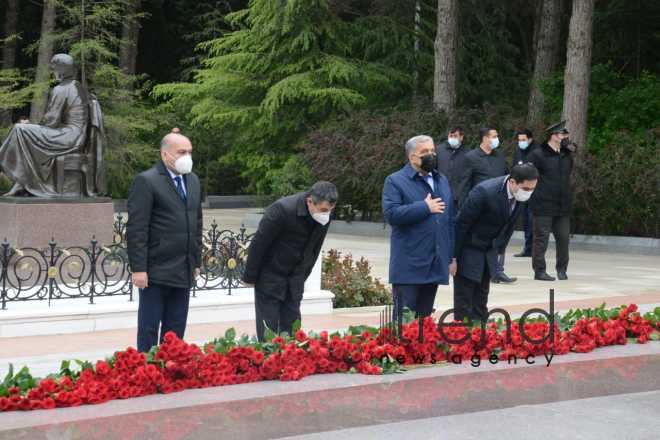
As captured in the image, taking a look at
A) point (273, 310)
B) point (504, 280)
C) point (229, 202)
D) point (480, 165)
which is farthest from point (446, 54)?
point (273, 310)

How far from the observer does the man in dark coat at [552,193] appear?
45.9ft

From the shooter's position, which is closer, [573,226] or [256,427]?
[256,427]

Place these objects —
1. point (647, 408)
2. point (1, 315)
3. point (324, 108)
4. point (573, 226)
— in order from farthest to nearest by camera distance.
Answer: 1. point (324, 108)
2. point (573, 226)
3. point (1, 315)
4. point (647, 408)

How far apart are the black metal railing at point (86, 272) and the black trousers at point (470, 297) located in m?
3.26

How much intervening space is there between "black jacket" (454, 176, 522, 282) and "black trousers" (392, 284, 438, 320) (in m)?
0.30

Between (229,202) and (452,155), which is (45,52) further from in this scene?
(452,155)

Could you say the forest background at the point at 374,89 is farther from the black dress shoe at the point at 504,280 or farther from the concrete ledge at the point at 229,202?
the black dress shoe at the point at 504,280

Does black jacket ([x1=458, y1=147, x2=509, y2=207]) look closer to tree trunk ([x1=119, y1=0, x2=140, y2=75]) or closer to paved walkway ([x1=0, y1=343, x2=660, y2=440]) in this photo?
paved walkway ([x1=0, y1=343, x2=660, y2=440])

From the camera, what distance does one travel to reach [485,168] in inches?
523

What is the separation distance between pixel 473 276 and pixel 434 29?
80.7 ft

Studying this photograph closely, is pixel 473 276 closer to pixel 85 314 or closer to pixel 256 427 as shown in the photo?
pixel 256 427

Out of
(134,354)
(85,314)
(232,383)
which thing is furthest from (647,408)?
(85,314)

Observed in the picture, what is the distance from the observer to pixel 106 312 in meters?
10.4

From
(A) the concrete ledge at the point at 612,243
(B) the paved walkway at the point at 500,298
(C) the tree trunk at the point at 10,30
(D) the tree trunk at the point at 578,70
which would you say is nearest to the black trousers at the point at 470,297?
(B) the paved walkway at the point at 500,298
